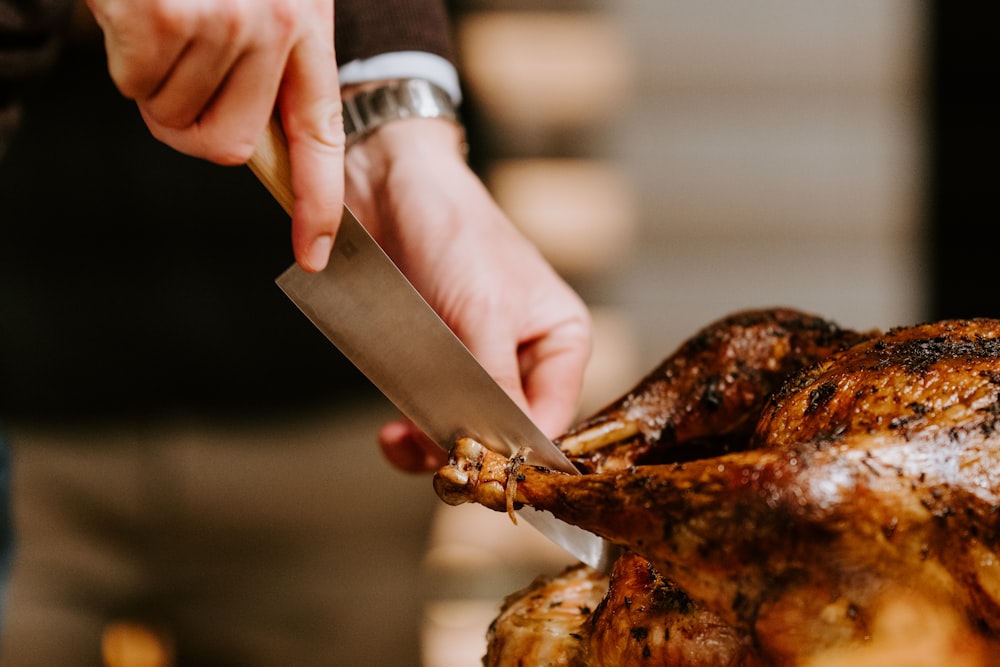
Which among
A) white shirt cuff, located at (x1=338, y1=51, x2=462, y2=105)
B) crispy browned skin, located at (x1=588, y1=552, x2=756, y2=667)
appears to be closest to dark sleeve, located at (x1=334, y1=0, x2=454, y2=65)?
white shirt cuff, located at (x1=338, y1=51, x2=462, y2=105)

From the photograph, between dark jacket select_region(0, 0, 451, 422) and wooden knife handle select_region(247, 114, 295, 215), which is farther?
dark jacket select_region(0, 0, 451, 422)

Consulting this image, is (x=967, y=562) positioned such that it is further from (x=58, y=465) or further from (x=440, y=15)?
(x=58, y=465)

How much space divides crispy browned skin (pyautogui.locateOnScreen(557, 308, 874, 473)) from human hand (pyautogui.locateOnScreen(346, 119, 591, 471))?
15 centimetres

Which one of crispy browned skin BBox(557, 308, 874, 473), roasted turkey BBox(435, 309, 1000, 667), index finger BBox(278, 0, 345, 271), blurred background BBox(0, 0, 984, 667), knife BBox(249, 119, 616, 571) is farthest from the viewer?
blurred background BBox(0, 0, 984, 667)

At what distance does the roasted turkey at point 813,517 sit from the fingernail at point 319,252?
206 mm

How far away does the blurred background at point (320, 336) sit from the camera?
262cm

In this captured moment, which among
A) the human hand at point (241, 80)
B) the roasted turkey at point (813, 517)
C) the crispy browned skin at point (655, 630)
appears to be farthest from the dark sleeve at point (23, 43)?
the crispy browned skin at point (655, 630)

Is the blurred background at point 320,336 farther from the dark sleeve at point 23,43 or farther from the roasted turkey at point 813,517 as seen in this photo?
the roasted turkey at point 813,517

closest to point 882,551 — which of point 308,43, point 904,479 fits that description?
point 904,479

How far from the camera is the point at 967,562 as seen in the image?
0.67 meters

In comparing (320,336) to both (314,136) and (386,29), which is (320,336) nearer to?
(386,29)

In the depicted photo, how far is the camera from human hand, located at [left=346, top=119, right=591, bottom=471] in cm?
122

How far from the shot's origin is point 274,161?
82 cm

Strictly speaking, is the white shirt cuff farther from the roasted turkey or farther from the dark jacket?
the dark jacket
